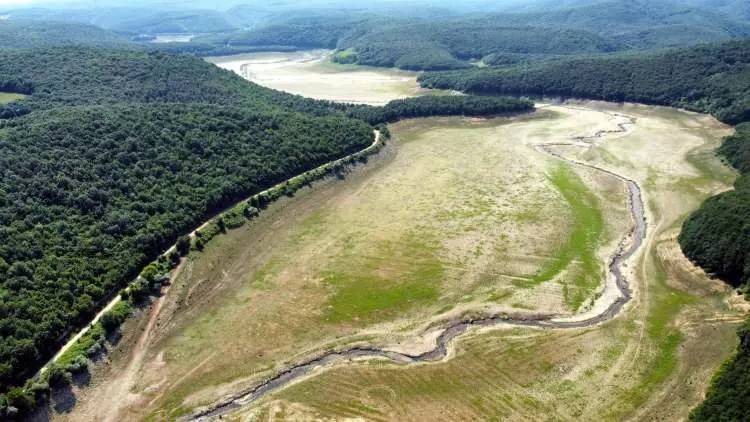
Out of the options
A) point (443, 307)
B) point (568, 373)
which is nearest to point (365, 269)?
point (443, 307)

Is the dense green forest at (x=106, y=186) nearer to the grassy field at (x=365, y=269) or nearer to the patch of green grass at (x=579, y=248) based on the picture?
the grassy field at (x=365, y=269)

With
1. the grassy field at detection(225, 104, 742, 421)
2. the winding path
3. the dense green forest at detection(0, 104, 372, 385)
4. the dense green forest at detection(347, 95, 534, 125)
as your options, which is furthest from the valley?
the dense green forest at detection(347, 95, 534, 125)

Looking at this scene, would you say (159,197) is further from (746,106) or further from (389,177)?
(746,106)

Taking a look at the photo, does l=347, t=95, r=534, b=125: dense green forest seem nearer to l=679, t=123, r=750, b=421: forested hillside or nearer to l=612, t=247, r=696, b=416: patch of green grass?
l=679, t=123, r=750, b=421: forested hillside

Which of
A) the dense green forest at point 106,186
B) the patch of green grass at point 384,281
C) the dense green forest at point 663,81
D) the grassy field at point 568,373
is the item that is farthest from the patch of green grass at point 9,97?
the dense green forest at point 663,81

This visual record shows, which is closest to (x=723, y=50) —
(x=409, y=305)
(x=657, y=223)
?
(x=657, y=223)

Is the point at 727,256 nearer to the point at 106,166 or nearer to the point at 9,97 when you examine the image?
the point at 106,166
